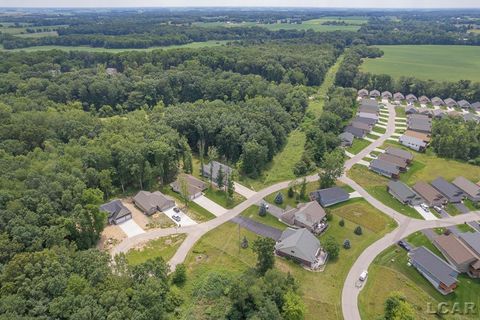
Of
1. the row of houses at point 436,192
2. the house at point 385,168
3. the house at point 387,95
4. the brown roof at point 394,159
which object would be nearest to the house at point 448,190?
the row of houses at point 436,192

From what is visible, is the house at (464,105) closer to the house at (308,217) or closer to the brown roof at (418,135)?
the brown roof at (418,135)

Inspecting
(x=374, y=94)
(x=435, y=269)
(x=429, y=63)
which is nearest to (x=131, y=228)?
(x=435, y=269)

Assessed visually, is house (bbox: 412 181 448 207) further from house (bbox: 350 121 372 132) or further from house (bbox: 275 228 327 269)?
house (bbox: 350 121 372 132)

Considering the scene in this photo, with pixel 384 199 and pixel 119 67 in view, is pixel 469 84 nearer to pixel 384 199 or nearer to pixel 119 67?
pixel 384 199

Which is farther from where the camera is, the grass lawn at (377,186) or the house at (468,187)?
the house at (468,187)

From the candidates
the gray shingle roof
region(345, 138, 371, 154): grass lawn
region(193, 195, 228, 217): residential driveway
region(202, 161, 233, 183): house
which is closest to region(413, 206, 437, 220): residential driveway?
the gray shingle roof
